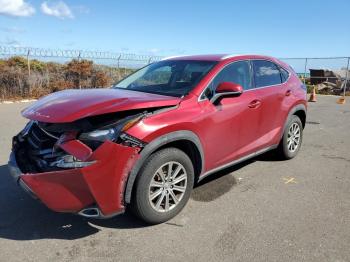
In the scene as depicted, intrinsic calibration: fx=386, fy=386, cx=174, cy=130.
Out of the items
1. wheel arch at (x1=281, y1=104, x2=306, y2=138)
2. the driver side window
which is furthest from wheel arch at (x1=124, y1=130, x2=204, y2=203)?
wheel arch at (x1=281, y1=104, x2=306, y2=138)

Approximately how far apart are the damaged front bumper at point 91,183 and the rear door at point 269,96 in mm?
2340

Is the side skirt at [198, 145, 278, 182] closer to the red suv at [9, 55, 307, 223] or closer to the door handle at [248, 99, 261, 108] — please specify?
the red suv at [9, 55, 307, 223]

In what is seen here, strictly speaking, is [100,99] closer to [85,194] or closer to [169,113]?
[169,113]

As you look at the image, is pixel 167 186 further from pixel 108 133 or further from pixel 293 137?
pixel 293 137

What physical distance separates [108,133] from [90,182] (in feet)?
1.53

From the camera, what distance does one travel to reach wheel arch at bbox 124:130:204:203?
358cm

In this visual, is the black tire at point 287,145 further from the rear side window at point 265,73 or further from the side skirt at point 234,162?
the rear side window at point 265,73

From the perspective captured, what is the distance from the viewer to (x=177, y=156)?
13.0 feet

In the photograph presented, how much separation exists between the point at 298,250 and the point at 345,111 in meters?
10.7

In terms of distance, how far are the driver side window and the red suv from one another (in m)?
0.01

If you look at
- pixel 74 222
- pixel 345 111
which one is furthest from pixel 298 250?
pixel 345 111

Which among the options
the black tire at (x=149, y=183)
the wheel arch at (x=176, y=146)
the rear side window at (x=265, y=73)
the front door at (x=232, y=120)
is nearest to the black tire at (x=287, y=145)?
the rear side window at (x=265, y=73)


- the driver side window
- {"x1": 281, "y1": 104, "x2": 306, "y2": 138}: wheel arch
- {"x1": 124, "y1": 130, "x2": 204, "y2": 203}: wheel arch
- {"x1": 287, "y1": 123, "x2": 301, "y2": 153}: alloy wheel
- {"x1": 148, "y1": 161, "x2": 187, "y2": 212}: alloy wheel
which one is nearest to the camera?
{"x1": 124, "y1": 130, "x2": 204, "y2": 203}: wheel arch

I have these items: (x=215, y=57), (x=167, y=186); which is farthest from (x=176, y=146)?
(x=215, y=57)
